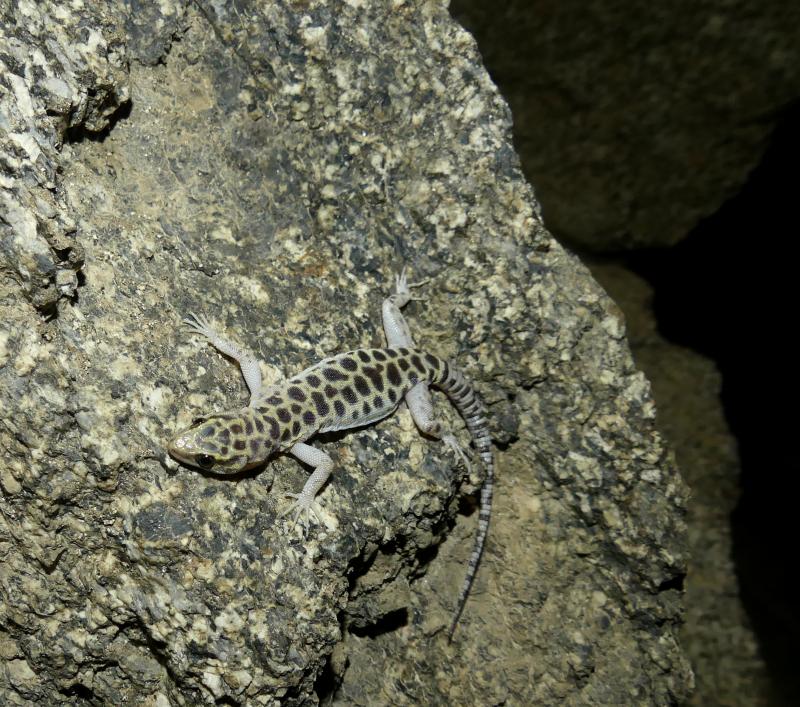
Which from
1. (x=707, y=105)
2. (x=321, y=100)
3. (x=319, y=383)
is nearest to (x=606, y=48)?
(x=707, y=105)

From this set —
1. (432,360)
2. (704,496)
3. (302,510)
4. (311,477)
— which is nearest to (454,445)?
(432,360)

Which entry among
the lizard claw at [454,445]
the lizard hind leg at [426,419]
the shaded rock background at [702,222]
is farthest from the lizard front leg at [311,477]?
the shaded rock background at [702,222]

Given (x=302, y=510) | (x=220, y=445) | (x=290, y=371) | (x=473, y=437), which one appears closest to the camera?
(x=220, y=445)

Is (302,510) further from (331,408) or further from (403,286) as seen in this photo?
(403,286)

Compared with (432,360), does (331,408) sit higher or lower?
lower

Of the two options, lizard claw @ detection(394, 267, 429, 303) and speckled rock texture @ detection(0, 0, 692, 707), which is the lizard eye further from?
lizard claw @ detection(394, 267, 429, 303)

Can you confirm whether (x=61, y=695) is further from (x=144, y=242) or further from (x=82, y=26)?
(x=82, y=26)

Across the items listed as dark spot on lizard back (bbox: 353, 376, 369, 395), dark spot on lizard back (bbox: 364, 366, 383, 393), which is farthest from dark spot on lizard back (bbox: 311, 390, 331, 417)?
dark spot on lizard back (bbox: 364, 366, 383, 393)

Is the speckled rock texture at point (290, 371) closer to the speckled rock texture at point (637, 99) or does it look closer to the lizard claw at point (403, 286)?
the lizard claw at point (403, 286)
